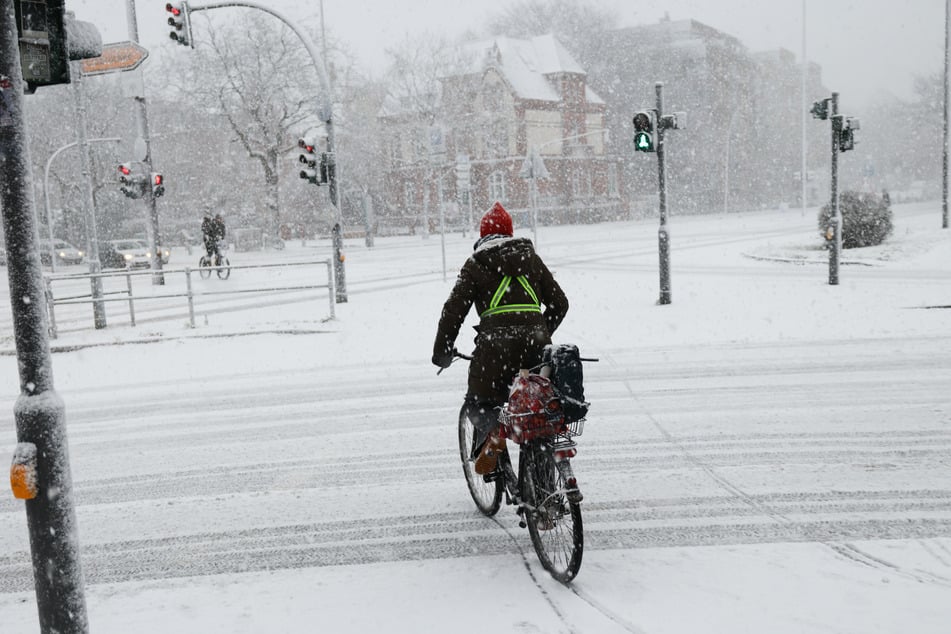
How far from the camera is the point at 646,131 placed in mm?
14234

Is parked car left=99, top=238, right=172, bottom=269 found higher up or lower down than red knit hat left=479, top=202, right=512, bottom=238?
lower down

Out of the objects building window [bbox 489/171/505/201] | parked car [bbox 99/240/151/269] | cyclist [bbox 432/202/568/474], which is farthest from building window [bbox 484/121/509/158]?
cyclist [bbox 432/202/568/474]

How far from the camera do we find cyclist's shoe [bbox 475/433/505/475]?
477 cm

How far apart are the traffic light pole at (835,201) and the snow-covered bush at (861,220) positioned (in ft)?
26.4

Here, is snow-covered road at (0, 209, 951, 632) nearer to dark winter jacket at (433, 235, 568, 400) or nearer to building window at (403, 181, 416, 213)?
dark winter jacket at (433, 235, 568, 400)

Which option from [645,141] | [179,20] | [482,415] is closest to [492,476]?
[482,415]

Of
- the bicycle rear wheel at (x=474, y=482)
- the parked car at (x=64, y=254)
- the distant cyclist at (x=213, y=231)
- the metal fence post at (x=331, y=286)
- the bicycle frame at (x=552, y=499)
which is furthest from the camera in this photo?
the parked car at (x=64, y=254)

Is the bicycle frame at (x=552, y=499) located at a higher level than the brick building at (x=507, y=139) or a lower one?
lower

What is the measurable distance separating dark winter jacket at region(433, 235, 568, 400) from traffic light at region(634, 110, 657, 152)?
10117 millimetres

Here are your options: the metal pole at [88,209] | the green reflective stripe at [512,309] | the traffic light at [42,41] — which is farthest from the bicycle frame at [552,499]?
the metal pole at [88,209]

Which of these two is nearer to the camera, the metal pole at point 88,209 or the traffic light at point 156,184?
the metal pole at point 88,209

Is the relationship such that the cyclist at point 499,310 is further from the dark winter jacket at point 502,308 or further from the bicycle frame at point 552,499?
the bicycle frame at point 552,499

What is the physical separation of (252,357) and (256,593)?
26.9ft

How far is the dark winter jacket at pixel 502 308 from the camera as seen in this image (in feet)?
15.0
